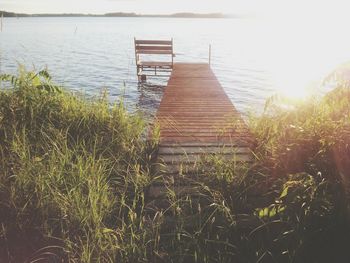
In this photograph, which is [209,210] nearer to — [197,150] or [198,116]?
[197,150]

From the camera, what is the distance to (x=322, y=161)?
10.5 feet

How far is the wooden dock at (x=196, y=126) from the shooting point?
4941 millimetres

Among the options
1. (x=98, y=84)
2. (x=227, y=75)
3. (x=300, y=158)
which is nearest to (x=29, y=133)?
(x=300, y=158)

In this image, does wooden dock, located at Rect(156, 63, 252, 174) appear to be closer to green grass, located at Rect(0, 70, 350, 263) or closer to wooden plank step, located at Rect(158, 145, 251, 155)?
wooden plank step, located at Rect(158, 145, 251, 155)

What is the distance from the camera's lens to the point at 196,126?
669cm

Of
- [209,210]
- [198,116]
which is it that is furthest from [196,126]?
[209,210]

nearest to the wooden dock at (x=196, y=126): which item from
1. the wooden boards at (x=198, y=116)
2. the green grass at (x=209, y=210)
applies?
the wooden boards at (x=198, y=116)

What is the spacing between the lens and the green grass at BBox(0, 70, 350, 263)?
2.84m

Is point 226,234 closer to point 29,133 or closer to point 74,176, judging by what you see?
point 74,176

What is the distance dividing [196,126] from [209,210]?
10.5 feet

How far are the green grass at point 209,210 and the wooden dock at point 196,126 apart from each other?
33 cm

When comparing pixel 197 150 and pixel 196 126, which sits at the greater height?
pixel 197 150

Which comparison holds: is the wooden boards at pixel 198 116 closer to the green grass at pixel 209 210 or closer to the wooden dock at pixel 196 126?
the wooden dock at pixel 196 126

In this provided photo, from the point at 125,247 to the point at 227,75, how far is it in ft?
65.5
